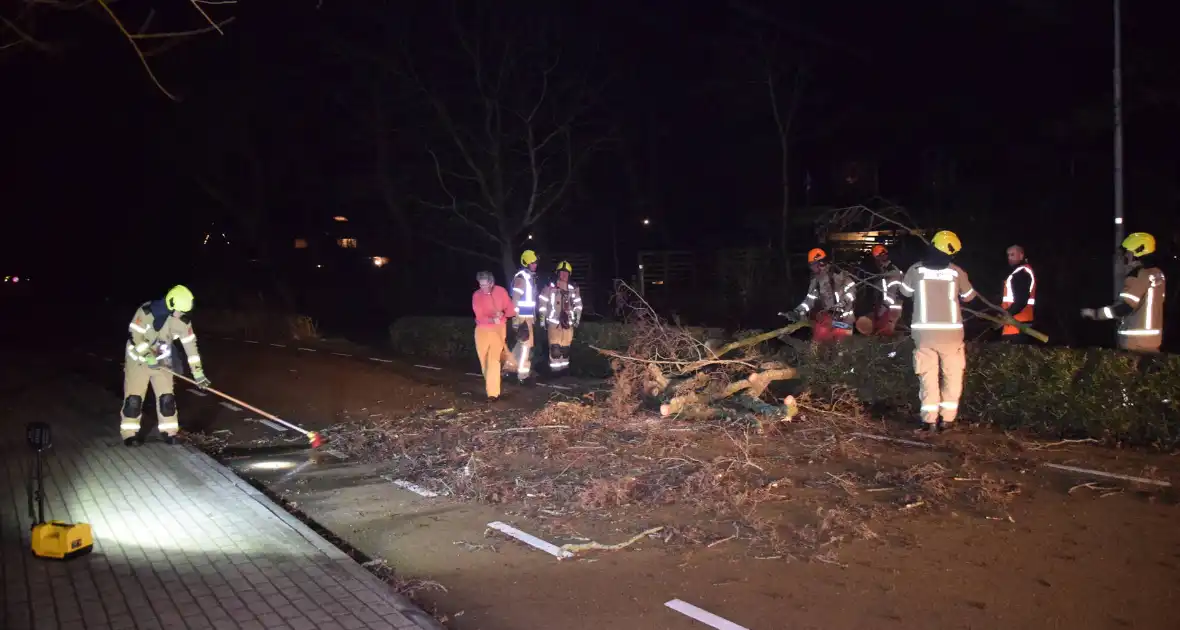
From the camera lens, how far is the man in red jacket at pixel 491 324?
11.8 m

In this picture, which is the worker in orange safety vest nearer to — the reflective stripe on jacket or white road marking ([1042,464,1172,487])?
the reflective stripe on jacket

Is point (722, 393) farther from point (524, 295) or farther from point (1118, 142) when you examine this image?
point (1118, 142)

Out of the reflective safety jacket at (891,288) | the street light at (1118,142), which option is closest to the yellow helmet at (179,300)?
the reflective safety jacket at (891,288)

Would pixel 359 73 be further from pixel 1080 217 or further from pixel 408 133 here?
pixel 1080 217

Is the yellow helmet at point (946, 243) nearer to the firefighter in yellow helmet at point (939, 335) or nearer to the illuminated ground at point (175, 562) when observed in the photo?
the firefighter in yellow helmet at point (939, 335)

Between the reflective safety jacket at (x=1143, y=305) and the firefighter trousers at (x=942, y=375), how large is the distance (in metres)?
1.72

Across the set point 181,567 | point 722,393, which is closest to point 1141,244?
point 722,393

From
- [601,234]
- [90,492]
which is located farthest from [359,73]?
[90,492]

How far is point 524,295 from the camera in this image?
13531mm

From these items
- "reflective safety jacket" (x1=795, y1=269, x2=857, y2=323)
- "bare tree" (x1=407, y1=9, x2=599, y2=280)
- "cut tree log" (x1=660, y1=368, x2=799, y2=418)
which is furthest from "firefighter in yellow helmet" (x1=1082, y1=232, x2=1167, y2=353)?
"bare tree" (x1=407, y1=9, x2=599, y2=280)

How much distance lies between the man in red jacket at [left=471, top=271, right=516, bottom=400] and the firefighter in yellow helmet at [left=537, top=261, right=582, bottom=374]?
1.74m

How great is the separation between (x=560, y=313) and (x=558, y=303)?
168mm

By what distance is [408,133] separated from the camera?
2348 centimetres

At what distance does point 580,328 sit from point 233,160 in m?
20.9
